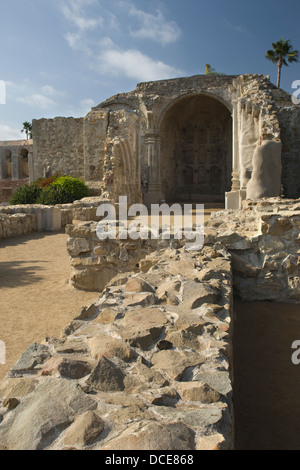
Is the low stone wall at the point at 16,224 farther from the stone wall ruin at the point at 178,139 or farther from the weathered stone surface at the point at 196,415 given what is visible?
the weathered stone surface at the point at 196,415

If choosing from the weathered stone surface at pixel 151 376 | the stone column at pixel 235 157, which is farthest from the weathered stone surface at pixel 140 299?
the stone column at pixel 235 157

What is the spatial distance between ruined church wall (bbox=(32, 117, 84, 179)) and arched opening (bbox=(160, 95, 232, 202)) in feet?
14.4

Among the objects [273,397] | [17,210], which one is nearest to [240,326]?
[273,397]

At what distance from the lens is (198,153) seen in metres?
20.1

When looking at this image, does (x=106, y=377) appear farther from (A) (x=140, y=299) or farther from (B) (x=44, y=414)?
(A) (x=140, y=299)

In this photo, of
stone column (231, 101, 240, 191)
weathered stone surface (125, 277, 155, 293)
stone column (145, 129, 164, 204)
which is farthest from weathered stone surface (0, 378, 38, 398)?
stone column (145, 129, 164, 204)

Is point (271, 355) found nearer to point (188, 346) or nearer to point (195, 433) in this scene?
point (188, 346)

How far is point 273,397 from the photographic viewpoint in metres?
2.30

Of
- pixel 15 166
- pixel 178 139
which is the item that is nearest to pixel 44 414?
pixel 178 139

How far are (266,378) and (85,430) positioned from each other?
1.61m

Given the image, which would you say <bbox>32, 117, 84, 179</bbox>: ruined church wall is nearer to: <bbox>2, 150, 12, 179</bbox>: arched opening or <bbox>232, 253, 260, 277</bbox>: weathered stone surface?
<bbox>2, 150, 12, 179</bbox>: arched opening

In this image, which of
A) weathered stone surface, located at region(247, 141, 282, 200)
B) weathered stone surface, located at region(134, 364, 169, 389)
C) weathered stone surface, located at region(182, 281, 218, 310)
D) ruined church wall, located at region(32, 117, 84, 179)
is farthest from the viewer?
ruined church wall, located at region(32, 117, 84, 179)

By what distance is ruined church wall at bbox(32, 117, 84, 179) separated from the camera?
57.5 feet

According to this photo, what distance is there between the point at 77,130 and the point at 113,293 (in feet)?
52.6
